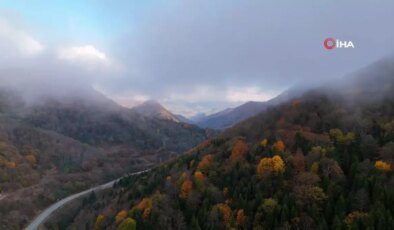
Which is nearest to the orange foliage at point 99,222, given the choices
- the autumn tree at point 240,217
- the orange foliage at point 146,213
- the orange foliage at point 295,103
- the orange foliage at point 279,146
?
the orange foliage at point 146,213

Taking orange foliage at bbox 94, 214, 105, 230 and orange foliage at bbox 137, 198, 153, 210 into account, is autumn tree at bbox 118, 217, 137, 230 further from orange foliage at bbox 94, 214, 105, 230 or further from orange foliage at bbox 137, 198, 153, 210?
orange foliage at bbox 94, 214, 105, 230

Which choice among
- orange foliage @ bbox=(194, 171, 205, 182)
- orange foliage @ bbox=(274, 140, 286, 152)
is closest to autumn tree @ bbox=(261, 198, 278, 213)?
orange foliage @ bbox=(274, 140, 286, 152)

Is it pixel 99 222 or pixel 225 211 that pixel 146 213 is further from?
pixel 225 211

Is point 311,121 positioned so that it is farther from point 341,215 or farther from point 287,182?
point 341,215

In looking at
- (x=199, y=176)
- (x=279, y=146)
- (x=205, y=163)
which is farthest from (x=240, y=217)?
(x=205, y=163)

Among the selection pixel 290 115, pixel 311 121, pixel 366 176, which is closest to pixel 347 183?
pixel 366 176

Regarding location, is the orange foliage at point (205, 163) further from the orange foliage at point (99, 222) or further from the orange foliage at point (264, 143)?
the orange foliage at point (99, 222)

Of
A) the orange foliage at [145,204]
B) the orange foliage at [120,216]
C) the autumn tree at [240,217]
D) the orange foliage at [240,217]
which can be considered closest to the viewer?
the autumn tree at [240,217]
